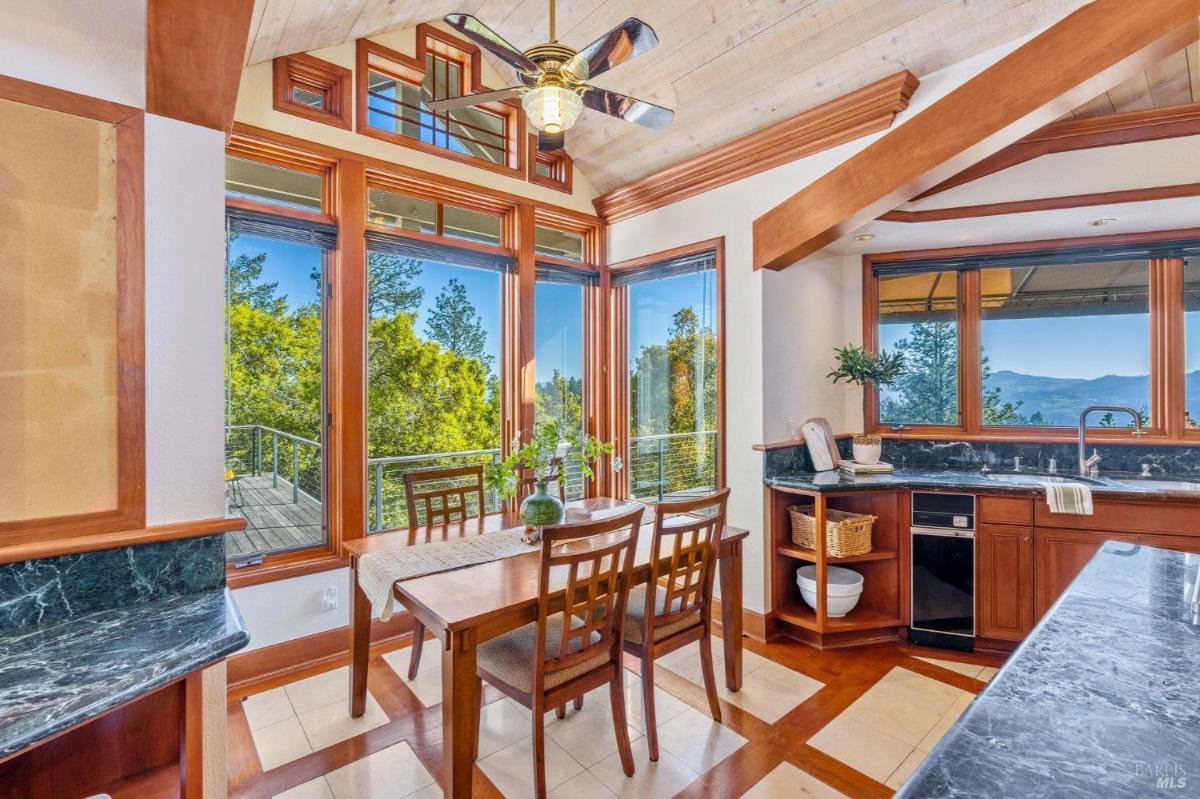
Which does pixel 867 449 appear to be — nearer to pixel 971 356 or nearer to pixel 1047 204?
pixel 971 356

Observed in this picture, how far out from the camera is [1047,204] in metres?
2.92

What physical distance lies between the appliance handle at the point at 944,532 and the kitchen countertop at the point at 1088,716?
1.79m

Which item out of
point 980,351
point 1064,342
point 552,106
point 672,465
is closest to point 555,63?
point 552,106

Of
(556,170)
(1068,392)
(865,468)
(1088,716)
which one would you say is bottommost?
(1088,716)

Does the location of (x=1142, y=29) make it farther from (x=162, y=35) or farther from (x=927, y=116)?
(x=162, y=35)

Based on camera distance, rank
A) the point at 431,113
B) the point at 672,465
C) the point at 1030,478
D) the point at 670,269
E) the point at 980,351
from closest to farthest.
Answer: the point at 1030,478, the point at 431,113, the point at 980,351, the point at 670,269, the point at 672,465

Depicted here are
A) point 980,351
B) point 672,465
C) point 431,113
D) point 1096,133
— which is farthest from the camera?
point 672,465

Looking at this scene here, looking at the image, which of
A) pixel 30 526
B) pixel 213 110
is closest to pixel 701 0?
pixel 213 110

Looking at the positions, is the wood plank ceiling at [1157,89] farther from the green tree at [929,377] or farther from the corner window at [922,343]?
the green tree at [929,377]

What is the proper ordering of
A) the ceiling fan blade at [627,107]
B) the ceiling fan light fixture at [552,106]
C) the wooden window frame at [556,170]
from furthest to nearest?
the wooden window frame at [556,170] < the ceiling fan blade at [627,107] < the ceiling fan light fixture at [552,106]

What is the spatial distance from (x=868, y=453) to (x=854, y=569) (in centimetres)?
73

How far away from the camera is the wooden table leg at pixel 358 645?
250 centimetres

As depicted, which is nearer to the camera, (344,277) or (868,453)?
(344,277)

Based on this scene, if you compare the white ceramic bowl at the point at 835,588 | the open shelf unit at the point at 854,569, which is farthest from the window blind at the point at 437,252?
the white ceramic bowl at the point at 835,588
